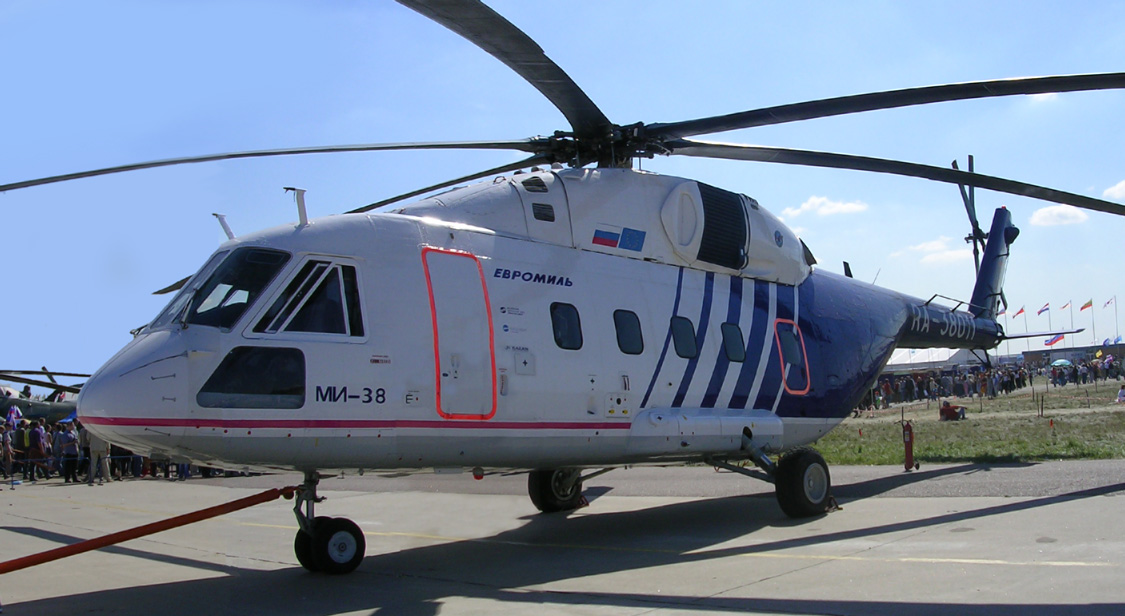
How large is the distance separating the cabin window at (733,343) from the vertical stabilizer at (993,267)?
7808 millimetres

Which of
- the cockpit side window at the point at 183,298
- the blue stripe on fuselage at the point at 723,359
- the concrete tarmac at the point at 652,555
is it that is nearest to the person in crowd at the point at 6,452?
the concrete tarmac at the point at 652,555

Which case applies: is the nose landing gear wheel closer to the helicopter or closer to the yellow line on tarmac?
the helicopter

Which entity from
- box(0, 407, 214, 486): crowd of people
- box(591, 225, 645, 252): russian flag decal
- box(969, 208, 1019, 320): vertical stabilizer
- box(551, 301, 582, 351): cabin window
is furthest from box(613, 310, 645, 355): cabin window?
box(0, 407, 214, 486): crowd of people

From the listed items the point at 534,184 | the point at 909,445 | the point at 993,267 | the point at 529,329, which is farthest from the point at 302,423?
the point at 993,267

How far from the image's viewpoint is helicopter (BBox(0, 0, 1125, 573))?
24.9 ft

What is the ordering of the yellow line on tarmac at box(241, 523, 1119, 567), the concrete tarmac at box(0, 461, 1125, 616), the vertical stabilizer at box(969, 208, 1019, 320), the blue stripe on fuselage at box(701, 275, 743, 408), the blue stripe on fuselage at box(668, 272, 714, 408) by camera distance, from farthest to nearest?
1. the vertical stabilizer at box(969, 208, 1019, 320)
2. the blue stripe on fuselage at box(701, 275, 743, 408)
3. the blue stripe on fuselage at box(668, 272, 714, 408)
4. the yellow line on tarmac at box(241, 523, 1119, 567)
5. the concrete tarmac at box(0, 461, 1125, 616)

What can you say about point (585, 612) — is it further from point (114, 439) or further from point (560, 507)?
point (560, 507)

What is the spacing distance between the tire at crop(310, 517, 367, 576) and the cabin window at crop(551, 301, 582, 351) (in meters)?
2.87

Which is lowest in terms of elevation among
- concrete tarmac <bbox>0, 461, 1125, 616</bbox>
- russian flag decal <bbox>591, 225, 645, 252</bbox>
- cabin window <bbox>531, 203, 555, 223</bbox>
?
concrete tarmac <bbox>0, 461, 1125, 616</bbox>

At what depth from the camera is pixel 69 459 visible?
75.1 feet

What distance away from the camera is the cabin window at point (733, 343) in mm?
11542

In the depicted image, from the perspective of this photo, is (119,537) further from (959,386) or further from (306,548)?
(959,386)

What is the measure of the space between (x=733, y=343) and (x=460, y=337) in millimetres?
4314

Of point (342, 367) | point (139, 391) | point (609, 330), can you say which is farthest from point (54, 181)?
point (609, 330)
